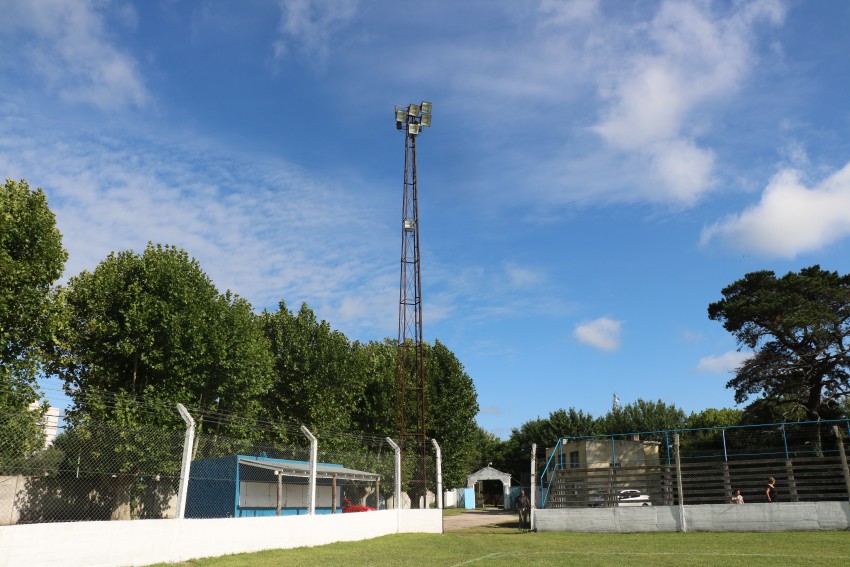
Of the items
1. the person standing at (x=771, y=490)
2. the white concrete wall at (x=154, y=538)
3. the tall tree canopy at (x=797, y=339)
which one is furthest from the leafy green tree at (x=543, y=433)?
the white concrete wall at (x=154, y=538)

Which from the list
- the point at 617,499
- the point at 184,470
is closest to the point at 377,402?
the point at 617,499

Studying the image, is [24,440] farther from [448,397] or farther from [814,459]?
[448,397]

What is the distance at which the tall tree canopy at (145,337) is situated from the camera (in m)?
24.5

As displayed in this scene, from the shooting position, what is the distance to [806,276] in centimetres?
3688

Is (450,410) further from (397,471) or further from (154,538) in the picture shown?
(154,538)

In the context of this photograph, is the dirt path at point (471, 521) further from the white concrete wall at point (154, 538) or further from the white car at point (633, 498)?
the white concrete wall at point (154, 538)

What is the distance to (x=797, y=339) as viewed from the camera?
35.9 metres

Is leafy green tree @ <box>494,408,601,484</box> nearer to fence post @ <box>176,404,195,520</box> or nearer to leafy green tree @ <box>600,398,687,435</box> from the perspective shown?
leafy green tree @ <box>600,398,687,435</box>

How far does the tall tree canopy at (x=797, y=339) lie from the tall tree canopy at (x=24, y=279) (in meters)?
33.5

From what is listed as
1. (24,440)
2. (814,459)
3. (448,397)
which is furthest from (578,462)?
(24,440)

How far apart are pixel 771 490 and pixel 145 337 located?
23313 mm

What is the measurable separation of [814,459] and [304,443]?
22.6 metres

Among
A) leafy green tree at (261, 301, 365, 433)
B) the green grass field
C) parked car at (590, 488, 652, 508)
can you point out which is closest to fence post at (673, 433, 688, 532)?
the green grass field

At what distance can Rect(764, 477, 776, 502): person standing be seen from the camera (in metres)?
22.1
